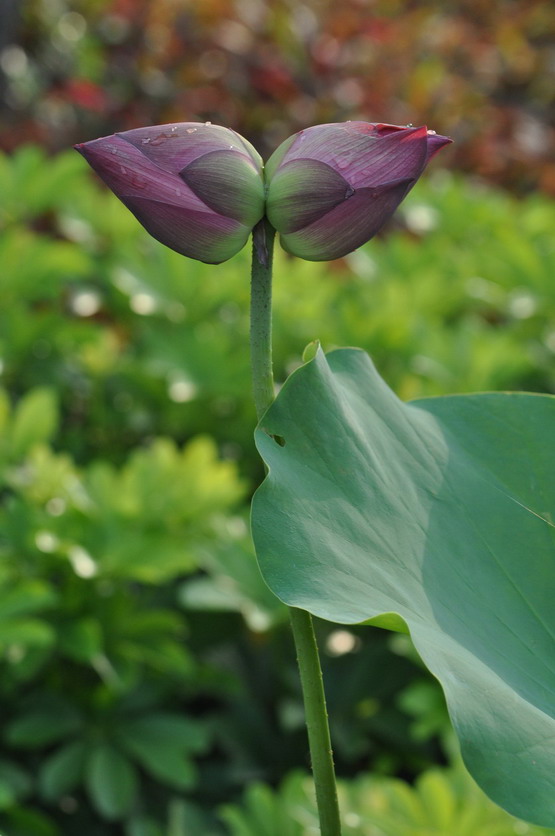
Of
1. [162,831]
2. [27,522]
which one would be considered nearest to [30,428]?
[27,522]

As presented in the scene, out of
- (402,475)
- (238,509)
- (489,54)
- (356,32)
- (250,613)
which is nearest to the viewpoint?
(402,475)

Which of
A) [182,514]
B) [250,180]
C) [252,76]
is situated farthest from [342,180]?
[252,76]

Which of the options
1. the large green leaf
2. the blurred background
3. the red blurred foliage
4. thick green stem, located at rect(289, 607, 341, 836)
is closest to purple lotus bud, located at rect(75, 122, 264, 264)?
the large green leaf

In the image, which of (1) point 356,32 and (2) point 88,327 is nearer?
(2) point 88,327

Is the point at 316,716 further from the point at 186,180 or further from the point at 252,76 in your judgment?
the point at 252,76

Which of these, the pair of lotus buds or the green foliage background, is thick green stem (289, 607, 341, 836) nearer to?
the pair of lotus buds

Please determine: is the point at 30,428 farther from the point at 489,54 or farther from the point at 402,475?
the point at 489,54

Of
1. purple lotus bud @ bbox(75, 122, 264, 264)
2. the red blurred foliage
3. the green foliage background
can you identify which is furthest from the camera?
the red blurred foliage
